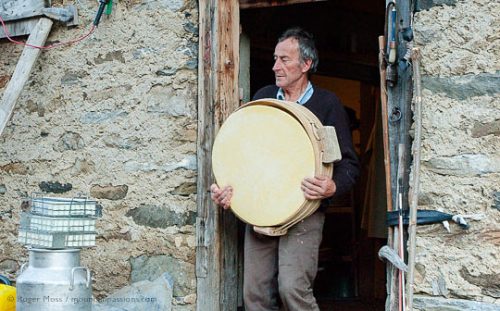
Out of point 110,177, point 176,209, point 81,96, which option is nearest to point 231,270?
point 176,209

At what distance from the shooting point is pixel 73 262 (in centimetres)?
359

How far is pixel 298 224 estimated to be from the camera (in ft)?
13.2

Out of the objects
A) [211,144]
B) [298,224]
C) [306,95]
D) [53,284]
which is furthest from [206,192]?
[53,284]

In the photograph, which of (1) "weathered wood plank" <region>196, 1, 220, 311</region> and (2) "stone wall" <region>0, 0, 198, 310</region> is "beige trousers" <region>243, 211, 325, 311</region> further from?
(2) "stone wall" <region>0, 0, 198, 310</region>

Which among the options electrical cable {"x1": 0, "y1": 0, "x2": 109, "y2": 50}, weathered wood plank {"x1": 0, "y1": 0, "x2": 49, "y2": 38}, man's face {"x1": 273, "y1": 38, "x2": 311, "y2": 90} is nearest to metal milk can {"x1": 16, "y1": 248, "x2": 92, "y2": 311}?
man's face {"x1": 273, "y1": 38, "x2": 311, "y2": 90}

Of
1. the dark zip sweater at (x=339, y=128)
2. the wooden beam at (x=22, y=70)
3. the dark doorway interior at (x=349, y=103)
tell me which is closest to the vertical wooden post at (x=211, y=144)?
the dark zip sweater at (x=339, y=128)

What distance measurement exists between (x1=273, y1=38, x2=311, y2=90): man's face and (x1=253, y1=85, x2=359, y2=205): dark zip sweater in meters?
0.13

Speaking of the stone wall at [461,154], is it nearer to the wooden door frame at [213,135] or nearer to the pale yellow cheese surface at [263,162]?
the pale yellow cheese surface at [263,162]

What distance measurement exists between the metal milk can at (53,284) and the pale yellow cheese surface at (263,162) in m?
0.88

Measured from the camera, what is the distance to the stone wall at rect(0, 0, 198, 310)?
4.57 metres

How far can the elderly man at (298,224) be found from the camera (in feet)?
12.9

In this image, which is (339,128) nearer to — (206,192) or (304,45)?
(304,45)

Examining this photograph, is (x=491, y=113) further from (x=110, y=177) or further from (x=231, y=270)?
(x=110, y=177)

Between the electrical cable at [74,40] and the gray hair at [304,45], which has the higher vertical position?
the electrical cable at [74,40]
